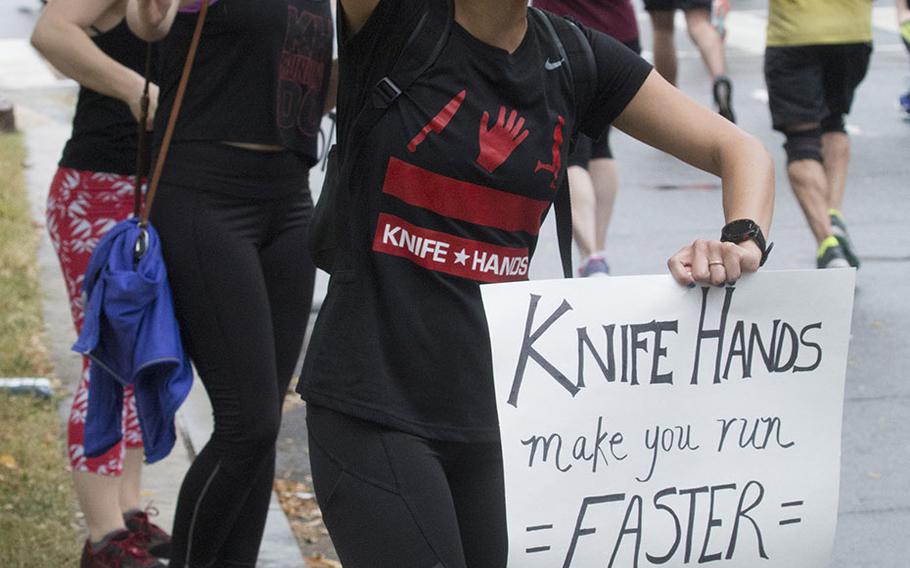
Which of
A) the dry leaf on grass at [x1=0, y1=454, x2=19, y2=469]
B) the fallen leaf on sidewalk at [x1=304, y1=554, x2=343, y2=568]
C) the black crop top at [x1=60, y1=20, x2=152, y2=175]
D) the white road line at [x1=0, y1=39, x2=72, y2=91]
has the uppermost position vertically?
the black crop top at [x1=60, y1=20, x2=152, y2=175]

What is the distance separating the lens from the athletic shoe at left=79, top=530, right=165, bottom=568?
4129 mm

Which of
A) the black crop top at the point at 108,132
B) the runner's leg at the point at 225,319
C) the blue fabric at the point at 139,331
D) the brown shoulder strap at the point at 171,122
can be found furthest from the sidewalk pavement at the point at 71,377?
the brown shoulder strap at the point at 171,122

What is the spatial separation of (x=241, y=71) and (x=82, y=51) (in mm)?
382

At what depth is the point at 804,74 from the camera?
6941mm

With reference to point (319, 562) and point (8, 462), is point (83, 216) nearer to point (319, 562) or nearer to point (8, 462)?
point (319, 562)

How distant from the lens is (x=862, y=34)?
6.96 meters

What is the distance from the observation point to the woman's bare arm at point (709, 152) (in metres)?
2.51

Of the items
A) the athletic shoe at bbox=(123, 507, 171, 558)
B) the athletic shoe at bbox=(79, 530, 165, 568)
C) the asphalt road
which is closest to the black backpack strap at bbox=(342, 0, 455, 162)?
the athletic shoe at bbox=(79, 530, 165, 568)

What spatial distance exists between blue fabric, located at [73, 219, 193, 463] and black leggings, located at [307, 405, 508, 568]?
3.23 ft

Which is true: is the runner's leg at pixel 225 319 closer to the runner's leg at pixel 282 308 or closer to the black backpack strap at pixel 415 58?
the runner's leg at pixel 282 308

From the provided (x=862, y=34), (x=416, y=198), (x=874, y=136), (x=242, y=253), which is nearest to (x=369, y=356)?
(x=416, y=198)

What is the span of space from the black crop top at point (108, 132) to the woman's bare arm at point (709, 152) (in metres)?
1.72

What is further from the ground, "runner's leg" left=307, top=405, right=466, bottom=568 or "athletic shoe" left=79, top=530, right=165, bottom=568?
"runner's leg" left=307, top=405, right=466, bottom=568

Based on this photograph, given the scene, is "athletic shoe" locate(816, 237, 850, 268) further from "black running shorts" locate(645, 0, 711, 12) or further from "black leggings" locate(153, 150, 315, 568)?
"black leggings" locate(153, 150, 315, 568)
